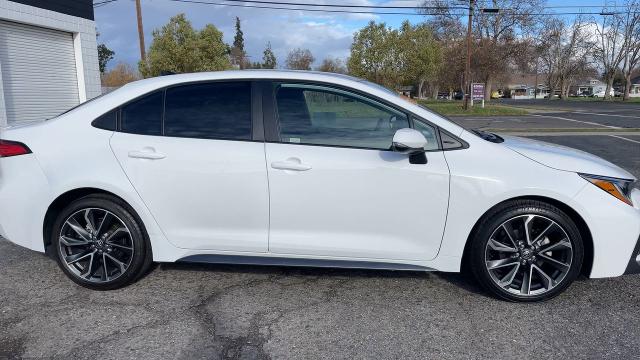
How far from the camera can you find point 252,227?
11.1ft

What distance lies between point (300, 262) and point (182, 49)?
84.0 ft

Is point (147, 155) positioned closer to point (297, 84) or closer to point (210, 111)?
point (210, 111)

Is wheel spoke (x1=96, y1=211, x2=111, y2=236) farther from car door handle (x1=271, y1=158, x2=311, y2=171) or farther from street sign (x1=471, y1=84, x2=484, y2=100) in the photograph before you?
street sign (x1=471, y1=84, x2=484, y2=100)

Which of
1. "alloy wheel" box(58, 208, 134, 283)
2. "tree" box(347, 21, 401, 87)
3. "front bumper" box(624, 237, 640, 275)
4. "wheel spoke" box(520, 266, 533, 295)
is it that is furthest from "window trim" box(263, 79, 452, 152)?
A: "tree" box(347, 21, 401, 87)

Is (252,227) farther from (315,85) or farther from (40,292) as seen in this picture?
(40,292)

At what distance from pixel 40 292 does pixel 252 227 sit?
1.76 m

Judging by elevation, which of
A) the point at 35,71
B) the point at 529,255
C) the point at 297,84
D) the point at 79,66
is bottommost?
the point at 529,255

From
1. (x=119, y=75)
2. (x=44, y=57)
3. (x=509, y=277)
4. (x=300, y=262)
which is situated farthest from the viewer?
(x=119, y=75)

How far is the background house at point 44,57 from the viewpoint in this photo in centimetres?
1141

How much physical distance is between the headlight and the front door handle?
2.98 m

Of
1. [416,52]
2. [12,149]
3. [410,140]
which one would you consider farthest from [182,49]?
[410,140]

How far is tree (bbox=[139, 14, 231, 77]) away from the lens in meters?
26.3

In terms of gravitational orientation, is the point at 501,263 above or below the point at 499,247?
below

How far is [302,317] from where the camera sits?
3.16 metres
